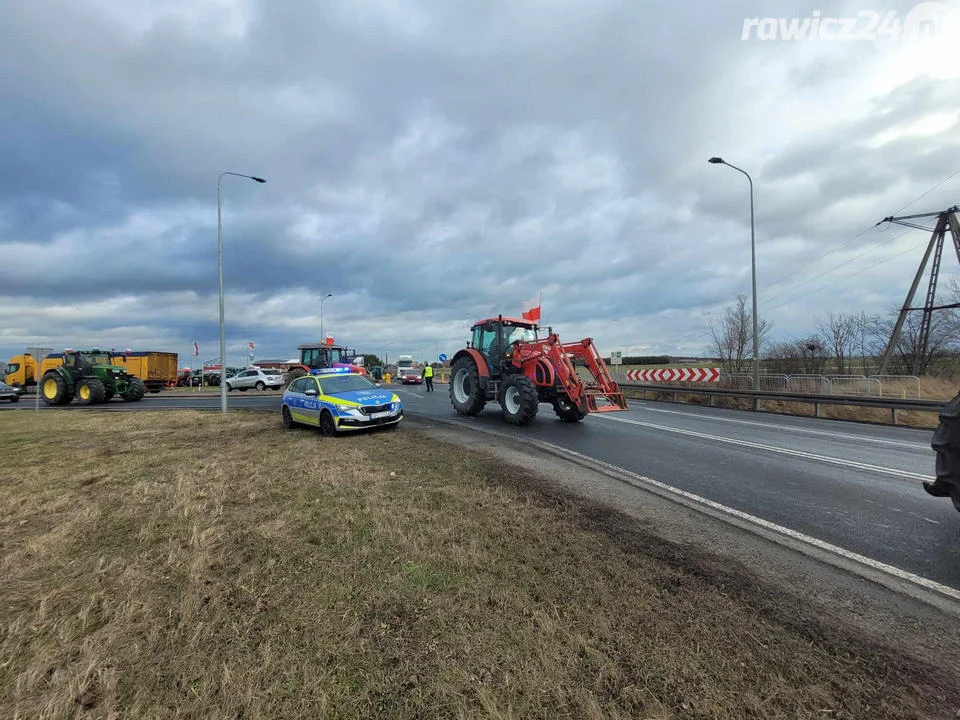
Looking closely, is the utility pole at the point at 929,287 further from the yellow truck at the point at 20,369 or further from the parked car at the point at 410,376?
the yellow truck at the point at 20,369

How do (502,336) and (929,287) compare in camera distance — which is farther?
(929,287)

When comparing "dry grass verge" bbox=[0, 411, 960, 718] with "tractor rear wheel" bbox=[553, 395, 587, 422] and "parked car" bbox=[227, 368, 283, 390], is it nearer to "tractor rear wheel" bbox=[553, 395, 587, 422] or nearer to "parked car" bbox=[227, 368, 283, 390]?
"tractor rear wheel" bbox=[553, 395, 587, 422]

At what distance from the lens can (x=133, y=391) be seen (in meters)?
24.5

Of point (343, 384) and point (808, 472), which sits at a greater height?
point (343, 384)

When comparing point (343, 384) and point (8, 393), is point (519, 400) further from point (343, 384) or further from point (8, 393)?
point (8, 393)

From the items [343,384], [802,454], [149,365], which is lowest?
[802,454]

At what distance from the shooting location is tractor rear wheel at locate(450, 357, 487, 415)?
13297 millimetres

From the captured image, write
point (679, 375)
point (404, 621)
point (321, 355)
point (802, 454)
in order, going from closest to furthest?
point (404, 621) → point (802, 454) → point (679, 375) → point (321, 355)

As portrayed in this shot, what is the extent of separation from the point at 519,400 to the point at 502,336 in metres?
2.22

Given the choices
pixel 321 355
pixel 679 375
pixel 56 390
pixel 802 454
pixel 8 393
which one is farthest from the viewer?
pixel 8 393

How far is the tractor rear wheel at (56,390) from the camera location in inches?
871

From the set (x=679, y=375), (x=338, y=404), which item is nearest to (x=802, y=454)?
(x=338, y=404)

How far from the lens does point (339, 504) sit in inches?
201

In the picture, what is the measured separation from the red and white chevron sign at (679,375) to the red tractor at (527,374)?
43.3ft
